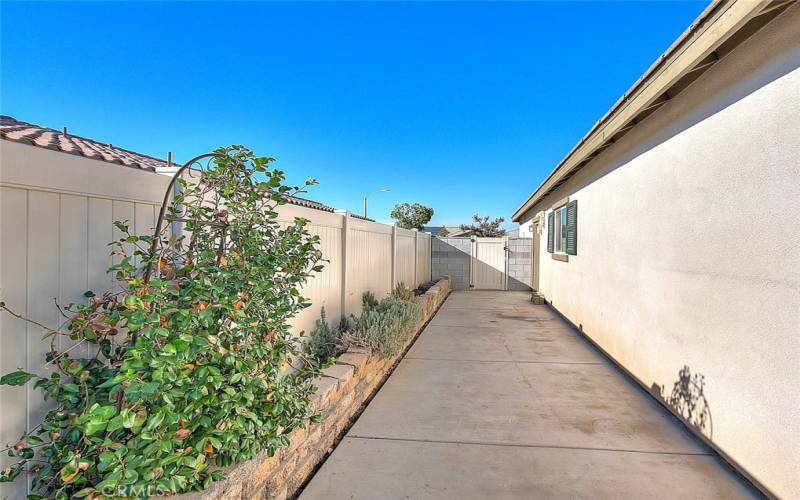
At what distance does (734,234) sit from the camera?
2938mm

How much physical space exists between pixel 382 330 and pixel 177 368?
322 cm

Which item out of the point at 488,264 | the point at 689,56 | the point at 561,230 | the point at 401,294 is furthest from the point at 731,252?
the point at 488,264

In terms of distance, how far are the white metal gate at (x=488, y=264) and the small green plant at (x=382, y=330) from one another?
8.50 m

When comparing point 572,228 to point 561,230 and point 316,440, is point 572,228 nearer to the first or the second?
point 561,230

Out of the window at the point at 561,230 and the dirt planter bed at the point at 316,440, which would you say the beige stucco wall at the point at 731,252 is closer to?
the dirt planter bed at the point at 316,440

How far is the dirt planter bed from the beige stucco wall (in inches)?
117

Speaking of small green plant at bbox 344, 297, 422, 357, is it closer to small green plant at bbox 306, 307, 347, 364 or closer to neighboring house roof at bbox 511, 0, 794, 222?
small green plant at bbox 306, 307, 347, 364

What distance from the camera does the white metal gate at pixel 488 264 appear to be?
13.8 m

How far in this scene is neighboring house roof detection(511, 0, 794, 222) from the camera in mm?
2588

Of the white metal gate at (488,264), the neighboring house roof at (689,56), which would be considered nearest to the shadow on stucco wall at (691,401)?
the neighboring house roof at (689,56)

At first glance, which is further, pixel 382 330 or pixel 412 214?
pixel 412 214

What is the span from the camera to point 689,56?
10.5 feet

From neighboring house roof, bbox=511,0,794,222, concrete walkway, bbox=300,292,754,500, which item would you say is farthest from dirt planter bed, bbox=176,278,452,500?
neighboring house roof, bbox=511,0,794,222

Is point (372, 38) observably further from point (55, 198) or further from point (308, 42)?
point (55, 198)
